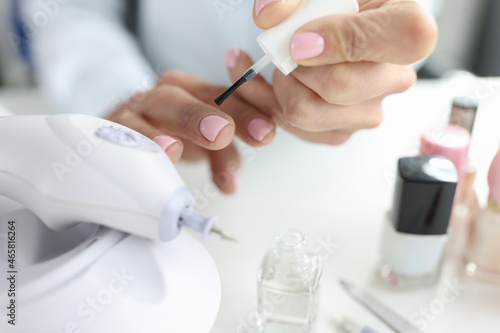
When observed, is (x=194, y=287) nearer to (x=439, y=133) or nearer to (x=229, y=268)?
(x=229, y=268)

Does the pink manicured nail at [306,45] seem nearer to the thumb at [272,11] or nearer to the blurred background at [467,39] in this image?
the thumb at [272,11]

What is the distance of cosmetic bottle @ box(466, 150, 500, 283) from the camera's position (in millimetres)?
349

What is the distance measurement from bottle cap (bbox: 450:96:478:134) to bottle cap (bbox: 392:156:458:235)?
10cm

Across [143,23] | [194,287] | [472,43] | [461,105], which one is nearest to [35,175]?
[194,287]

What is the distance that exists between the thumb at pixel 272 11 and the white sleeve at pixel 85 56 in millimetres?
324

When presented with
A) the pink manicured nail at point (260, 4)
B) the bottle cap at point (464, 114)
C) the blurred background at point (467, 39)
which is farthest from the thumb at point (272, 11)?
the blurred background at point (467, 39)

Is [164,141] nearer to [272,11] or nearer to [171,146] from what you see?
[171,146]

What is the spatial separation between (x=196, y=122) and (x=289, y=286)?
0.13 m

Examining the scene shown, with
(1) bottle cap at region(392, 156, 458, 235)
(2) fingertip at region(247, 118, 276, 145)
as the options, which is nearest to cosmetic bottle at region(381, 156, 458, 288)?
(1) bottle cap at region(392, 156, 458, 235)

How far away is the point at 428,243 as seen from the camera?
0.35 meters

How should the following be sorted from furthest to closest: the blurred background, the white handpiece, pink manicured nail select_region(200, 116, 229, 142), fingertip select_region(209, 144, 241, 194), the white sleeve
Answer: the blurred background
the white sleeve
fingertip select_region(209, 144, 241, 194)
pink manicured nail select_region(200, 116, 229, 142)
the white handpiece

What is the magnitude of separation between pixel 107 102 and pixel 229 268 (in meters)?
0.32

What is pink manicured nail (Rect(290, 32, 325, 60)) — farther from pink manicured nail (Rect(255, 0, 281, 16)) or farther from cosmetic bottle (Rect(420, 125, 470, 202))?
cosmetic bottle (Rect(420, 125, 470, 202))

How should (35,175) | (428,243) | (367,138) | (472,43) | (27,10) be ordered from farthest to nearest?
(472,43) < (27,10) < (367,138) < (428,243) < (35,175)
